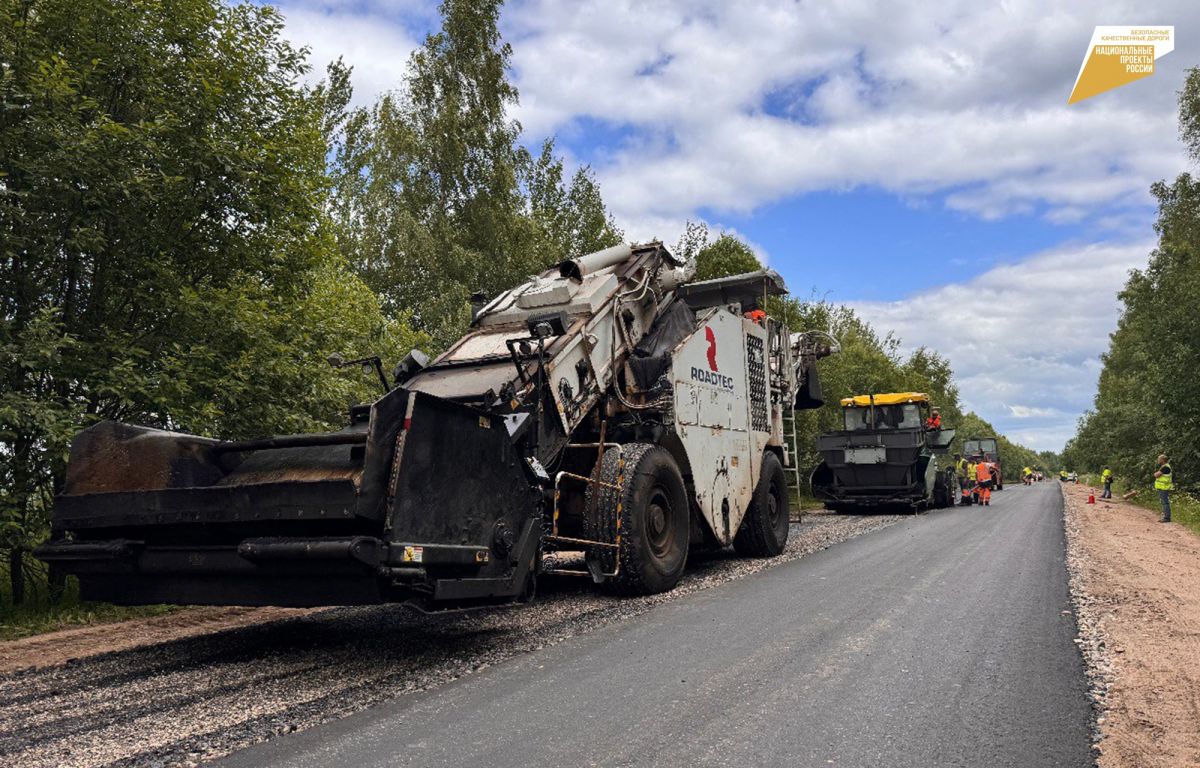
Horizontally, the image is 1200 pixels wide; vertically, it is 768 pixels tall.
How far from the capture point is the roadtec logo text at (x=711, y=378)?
8156 mm

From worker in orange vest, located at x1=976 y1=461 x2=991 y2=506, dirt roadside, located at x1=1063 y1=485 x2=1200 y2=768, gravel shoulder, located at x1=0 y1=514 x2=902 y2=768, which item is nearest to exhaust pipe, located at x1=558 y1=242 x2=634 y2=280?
gravel shoulder, located at x1=0 y1=514 x2=902 y2=768

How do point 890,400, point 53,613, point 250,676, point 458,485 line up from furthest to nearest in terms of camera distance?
point 890,400, point 53,613, point 458,485, point 250,676

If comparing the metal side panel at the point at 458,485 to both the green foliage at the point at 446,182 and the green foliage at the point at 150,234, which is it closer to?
the green foliage at the point at 150,234

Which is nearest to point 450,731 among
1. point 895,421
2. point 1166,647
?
point 1166,647

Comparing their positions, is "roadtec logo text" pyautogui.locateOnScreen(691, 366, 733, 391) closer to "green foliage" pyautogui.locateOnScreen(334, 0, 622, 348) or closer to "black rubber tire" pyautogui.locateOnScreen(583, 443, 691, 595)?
"black rubber tire" pyautogui.locateOnScreen(583, 443, 691, 595)

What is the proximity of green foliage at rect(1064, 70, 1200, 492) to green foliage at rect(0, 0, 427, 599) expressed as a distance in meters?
22.7

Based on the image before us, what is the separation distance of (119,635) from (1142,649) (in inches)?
280

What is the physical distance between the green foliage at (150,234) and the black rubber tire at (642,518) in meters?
3.65

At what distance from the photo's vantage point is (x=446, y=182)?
942 inches

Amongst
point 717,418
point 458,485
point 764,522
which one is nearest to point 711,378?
point 717,418

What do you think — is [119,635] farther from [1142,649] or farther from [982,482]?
[982,482]

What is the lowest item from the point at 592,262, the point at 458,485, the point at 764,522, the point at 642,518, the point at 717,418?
the point at 764,522

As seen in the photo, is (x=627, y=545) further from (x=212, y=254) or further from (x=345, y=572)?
(x=212, y=254)

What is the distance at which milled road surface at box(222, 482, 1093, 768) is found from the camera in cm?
335
